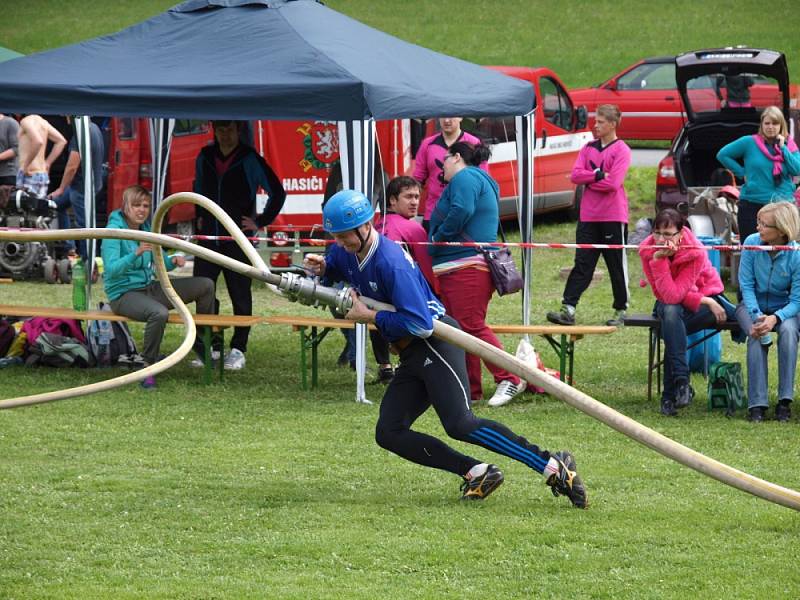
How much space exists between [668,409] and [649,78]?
15.7 m

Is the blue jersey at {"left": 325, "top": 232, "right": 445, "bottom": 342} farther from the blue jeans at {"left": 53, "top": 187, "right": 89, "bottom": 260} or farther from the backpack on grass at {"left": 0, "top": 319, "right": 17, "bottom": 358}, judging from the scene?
the blue jeans at {"left": 53, "top": 187, "right": 89, "bottom": 260}

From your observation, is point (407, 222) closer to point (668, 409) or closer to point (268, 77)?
point (268, 77)

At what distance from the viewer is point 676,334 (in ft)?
32.4

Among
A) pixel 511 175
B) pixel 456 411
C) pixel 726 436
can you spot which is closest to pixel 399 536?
pixel 456 411

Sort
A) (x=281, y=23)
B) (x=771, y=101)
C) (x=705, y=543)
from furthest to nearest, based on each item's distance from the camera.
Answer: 1. (x=771, y=101)
2. (x=281, y=23)
3. (x=705, y=543)

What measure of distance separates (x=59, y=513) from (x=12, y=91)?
460 cm

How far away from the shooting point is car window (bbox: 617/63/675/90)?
24547 millimetres

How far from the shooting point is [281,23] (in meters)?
11.4

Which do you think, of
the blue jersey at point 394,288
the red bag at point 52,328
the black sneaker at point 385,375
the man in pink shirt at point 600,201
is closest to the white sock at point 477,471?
the blue jersey at point 394,288

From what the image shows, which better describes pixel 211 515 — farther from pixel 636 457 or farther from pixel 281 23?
pixel 281 23

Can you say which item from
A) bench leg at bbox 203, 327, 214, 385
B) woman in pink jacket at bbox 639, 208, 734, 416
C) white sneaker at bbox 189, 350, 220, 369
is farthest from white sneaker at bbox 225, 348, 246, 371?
woman in pink jacket at bbox 639, 208, 734, 416

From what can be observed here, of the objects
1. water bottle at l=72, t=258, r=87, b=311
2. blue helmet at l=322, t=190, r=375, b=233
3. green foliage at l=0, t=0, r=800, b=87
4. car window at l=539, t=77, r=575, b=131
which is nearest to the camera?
blue helmet at l=322, t=190, r=375, b=233

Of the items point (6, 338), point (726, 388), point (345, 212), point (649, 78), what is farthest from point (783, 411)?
point (649, 78)

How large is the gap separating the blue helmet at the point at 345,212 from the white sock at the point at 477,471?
4.71 feet
